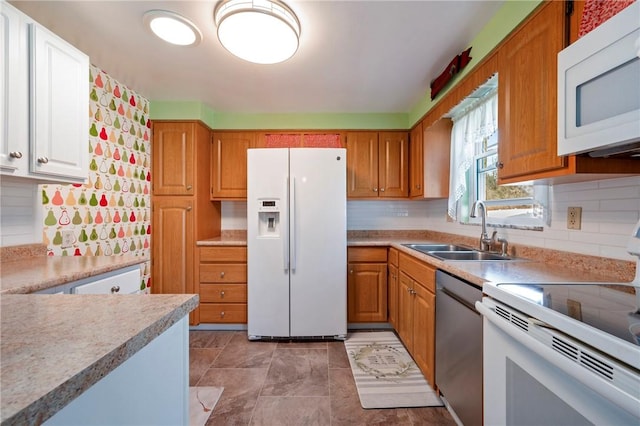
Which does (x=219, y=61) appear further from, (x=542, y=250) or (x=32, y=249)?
(x=542, y=250)

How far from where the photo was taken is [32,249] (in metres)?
1.62

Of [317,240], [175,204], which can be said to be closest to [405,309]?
[317,240]

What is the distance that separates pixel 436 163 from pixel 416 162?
0.21m

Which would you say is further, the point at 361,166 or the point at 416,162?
the point at 361,166

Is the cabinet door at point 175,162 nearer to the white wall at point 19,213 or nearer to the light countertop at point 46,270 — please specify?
the white wall at point 19,213

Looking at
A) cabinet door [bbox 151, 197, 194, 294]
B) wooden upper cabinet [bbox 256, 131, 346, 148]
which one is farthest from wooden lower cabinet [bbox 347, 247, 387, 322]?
cabinet door [bbox 151, 197, 194, 294]

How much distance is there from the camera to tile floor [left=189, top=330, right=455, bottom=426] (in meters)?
1.57

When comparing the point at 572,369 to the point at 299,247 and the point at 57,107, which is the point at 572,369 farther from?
the point at 57,107

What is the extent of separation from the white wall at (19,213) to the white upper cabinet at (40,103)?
30 cm

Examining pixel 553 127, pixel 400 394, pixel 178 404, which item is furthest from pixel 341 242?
pixel 178 404

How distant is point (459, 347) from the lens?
137 cm

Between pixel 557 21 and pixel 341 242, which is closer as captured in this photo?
pixel 557 21

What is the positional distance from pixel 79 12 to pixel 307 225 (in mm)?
1996

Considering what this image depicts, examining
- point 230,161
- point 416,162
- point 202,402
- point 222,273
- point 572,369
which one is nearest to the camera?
point 572,369
